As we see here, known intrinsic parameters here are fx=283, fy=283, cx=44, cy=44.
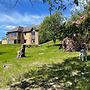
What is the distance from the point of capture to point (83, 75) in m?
18.9

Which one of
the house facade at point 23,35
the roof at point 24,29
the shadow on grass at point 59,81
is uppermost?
the roof at point 24,29

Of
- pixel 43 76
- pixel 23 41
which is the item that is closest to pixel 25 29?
pixel 23 41

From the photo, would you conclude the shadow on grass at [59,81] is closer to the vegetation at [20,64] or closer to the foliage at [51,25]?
the vegetation at [20,64]

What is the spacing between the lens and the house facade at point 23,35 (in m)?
125

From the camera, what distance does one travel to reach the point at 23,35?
132 metres

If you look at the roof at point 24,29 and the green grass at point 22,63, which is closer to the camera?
the green grass at point 22,63

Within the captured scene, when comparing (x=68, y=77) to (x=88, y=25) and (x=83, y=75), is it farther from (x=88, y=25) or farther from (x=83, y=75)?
(x=88, y=25)

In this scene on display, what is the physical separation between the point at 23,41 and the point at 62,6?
118 metres

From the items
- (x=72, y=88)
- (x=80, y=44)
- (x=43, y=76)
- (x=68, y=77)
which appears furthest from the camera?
(x=80, y=44)

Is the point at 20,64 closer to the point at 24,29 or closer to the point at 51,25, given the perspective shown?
the point at 51,25

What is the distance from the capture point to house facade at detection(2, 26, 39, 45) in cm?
12506

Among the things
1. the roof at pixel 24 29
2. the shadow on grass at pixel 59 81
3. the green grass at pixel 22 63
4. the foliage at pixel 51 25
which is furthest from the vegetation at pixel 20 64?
the roof at pixel 24 29

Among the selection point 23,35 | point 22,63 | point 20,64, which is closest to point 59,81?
point 20,64

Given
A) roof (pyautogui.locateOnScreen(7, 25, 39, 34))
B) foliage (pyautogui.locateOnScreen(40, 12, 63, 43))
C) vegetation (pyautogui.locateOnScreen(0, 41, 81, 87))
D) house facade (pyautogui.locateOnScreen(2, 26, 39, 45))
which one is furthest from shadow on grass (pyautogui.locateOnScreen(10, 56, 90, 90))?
roof (pyautogui.locateOnScreen(7, 25, 39, 34))
